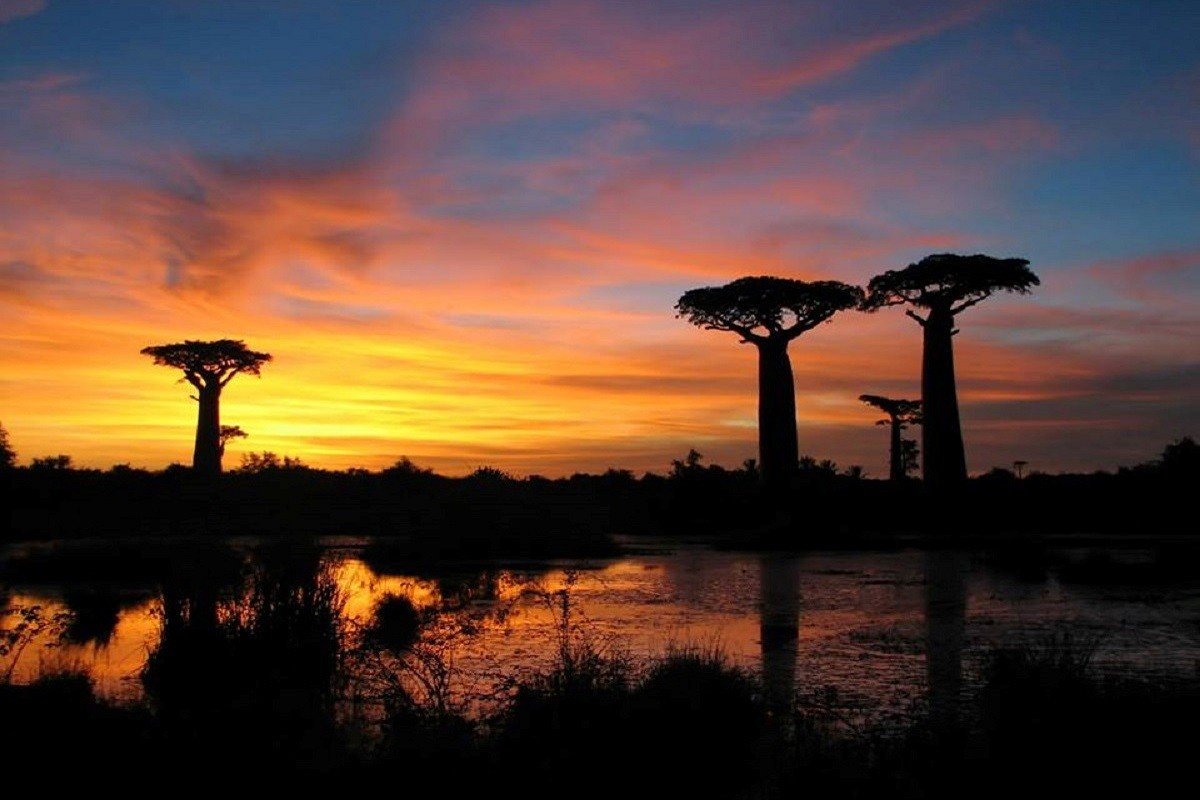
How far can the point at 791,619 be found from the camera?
11969mm

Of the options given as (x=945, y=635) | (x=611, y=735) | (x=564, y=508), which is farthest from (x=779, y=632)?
(x=564, y=508)

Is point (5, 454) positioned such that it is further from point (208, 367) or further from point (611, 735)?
point (611, 735)

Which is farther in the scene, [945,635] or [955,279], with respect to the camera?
[955,279]

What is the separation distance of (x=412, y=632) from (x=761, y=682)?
371 cm

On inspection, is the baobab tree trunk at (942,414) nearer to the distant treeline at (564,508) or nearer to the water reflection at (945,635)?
the distant treeline at (564,508)

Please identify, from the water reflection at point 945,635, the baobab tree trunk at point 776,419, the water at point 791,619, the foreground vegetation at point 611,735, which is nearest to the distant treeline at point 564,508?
the baobab tree trunk at point 776,419

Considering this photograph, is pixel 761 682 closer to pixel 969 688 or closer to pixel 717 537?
pixel 969 688

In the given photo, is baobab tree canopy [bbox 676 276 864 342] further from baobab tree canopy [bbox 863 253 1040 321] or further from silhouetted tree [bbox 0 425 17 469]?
silhouetted tree [bbox 0 425 17 469]

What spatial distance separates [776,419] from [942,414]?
465cm

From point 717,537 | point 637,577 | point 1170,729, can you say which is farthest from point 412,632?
point 717,537

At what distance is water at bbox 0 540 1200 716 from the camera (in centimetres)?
834

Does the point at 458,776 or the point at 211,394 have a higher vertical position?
the point at 211,394

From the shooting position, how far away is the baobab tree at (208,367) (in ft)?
142

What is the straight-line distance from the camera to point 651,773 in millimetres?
5629
